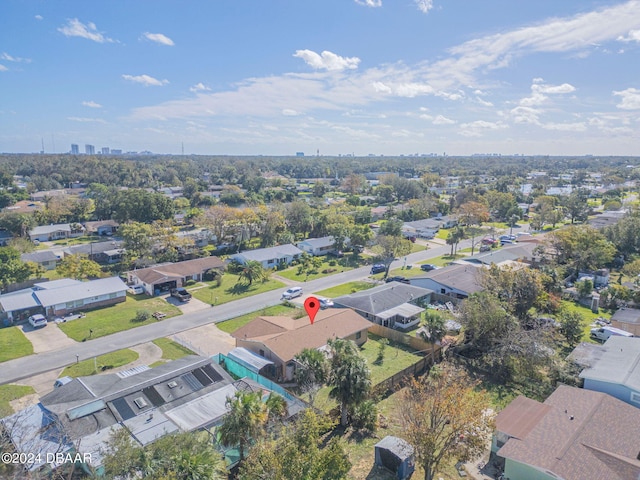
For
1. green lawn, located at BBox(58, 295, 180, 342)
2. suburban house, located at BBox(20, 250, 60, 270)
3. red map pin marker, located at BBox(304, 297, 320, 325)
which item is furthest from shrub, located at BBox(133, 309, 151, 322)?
suburban house, located at BBox(20, 250, 60, 270)

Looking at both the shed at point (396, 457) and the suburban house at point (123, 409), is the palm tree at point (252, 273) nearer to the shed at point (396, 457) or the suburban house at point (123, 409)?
the suburban house at point (123, 409)

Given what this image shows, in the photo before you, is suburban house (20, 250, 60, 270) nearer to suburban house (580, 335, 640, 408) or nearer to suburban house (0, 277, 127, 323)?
suburban house (0, 277, 127, 323)

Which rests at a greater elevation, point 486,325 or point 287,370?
point 486,325

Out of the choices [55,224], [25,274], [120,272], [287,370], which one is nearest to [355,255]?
[120,272]

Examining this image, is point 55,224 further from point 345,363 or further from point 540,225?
point 540,225

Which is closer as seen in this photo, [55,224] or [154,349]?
[154,349]

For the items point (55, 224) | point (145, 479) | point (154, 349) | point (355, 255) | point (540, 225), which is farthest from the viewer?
point (540, 225)

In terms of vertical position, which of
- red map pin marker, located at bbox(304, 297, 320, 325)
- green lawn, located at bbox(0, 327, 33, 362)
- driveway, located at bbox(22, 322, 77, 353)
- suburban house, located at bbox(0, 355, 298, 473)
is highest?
suburban house, located at bbox(0, 355, 298, 473)
